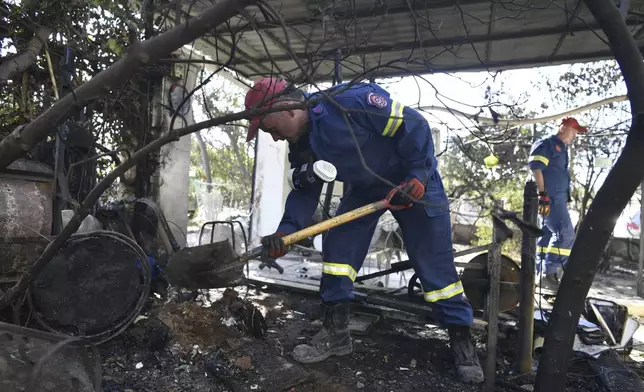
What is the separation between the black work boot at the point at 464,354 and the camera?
2.96 metres

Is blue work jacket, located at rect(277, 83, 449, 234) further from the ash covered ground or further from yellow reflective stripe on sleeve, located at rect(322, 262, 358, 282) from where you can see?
the ash covered ground

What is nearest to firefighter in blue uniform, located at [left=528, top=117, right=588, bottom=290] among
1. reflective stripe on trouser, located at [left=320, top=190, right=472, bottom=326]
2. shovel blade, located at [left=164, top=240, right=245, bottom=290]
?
reflective stripe on trouser, located at [left=320, top=190, right=472, bottom=326]

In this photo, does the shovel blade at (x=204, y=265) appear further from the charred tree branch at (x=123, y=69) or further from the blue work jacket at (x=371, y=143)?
the charred tree branch at (x=123, y=69)

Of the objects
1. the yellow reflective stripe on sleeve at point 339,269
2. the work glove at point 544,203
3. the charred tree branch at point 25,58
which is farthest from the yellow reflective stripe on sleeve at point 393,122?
the work glove at point 544,203

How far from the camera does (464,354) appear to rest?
306 cm

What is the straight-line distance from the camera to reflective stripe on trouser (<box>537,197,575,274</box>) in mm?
5961

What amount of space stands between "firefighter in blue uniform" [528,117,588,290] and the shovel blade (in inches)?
189

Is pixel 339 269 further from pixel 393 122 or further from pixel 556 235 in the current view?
pixel 556 235

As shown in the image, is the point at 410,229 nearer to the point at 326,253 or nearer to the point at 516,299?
the point at 326,253

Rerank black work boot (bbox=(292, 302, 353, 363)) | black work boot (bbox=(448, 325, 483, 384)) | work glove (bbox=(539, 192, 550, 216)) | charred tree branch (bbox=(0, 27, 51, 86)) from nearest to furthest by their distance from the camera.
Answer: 1. black work boot (bbox=(448, 325, 483, 384))
2. black work boot (bbox=(292, 302, 353, 363))
3. charred tree branch (bbox=(0, 27, 51, 86))
4. work glove (bbox=(539, 192, 550, 216))

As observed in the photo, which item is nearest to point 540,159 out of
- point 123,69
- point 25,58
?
point 123,69

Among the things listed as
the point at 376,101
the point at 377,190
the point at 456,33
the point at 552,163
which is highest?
the point at 456,33

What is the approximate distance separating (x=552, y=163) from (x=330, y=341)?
4.73 meters

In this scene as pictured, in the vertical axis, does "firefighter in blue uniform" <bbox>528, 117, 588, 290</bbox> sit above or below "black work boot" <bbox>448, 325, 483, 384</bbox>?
above
